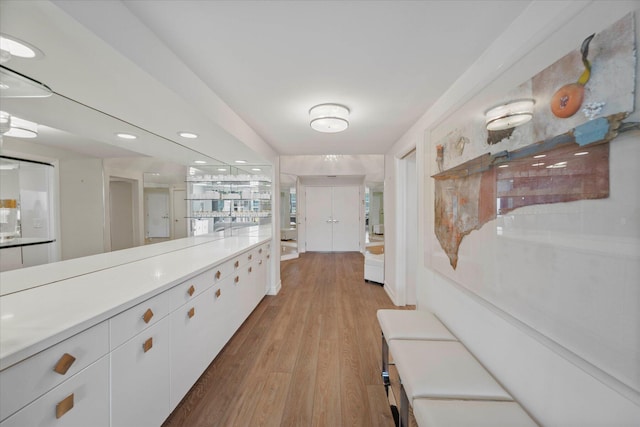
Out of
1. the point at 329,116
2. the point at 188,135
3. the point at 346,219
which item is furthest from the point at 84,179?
the point at 346,219

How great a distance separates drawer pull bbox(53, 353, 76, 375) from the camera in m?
0.86

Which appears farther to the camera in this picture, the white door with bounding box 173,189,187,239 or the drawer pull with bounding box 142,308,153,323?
the white door with bounding box 173,189,187,239

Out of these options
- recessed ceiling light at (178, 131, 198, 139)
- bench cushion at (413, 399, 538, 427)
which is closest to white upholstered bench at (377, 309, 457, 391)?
bench cushion at (413, 399, 538, 427)

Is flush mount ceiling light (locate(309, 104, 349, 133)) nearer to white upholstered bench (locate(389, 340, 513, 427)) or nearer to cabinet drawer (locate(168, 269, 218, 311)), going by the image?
cabinet drawer (locate(168, 269, 218, 311))

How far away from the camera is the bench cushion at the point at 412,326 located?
1.60 m

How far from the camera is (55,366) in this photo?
0.85m

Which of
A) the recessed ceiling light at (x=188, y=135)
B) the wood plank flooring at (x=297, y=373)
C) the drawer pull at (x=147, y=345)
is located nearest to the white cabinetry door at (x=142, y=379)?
the drawer pull at (x=147, y=345)

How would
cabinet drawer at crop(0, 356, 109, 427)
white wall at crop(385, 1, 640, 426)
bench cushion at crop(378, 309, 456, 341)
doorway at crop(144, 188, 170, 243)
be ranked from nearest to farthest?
1. white wall at crop(385, 1, 640, 426)
2. cabinet drawer at crop(0, 356, 109, 427)
3. bench cushion at crop(378, 309, 456, 341)
4. doorway at crop(144, 188, 170, 243)

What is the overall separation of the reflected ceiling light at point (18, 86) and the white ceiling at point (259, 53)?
50mm

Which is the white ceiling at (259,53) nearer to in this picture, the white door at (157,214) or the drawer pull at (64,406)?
the white door at (157,214)

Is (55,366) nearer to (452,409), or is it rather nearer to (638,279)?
(452,409)

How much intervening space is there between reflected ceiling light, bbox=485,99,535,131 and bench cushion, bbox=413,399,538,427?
117 cm

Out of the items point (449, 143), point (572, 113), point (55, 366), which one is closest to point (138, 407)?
point (55, 366)

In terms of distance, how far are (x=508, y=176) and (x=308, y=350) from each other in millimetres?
2136
